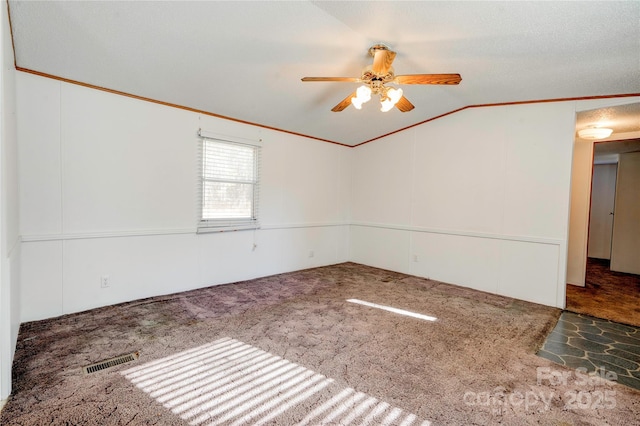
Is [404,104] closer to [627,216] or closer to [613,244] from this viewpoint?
[627,216]

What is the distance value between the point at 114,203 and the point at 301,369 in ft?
8.86

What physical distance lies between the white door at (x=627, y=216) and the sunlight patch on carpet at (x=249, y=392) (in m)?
6.44

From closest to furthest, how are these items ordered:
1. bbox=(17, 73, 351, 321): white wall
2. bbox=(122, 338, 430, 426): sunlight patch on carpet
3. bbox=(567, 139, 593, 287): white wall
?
bbox=(122, 338, 430, 426): sunlight patch on carpet, bbox=(17, 73, 351, 321): white wall, bbox=(567, 139, 593, 287): white wall

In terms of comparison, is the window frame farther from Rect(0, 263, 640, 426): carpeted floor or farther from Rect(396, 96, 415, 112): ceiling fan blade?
Rect(396, 96, 415, 112): ceiling fan blade

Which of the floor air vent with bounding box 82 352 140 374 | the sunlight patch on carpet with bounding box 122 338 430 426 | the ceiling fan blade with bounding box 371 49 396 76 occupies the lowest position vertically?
the sunlight patch on carpet with bounding box 122 338 430 426

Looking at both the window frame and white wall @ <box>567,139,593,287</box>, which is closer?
the window frame

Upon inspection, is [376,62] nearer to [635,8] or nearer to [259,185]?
[635,8]

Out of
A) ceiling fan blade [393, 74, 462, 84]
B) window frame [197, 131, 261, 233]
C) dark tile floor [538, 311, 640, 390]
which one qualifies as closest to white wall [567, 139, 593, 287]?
dark tile floor [538, 311, 640, 390]

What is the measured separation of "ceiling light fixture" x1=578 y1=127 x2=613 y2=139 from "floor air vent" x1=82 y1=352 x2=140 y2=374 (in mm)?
5752

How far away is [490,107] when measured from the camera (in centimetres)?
436

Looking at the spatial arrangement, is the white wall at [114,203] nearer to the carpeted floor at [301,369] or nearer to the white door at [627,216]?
the carpeted floor at [301,369]

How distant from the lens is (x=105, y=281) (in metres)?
3.37

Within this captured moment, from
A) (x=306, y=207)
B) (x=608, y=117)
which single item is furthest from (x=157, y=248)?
(x=608, y=117)

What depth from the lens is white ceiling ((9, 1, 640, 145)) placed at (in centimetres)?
224
